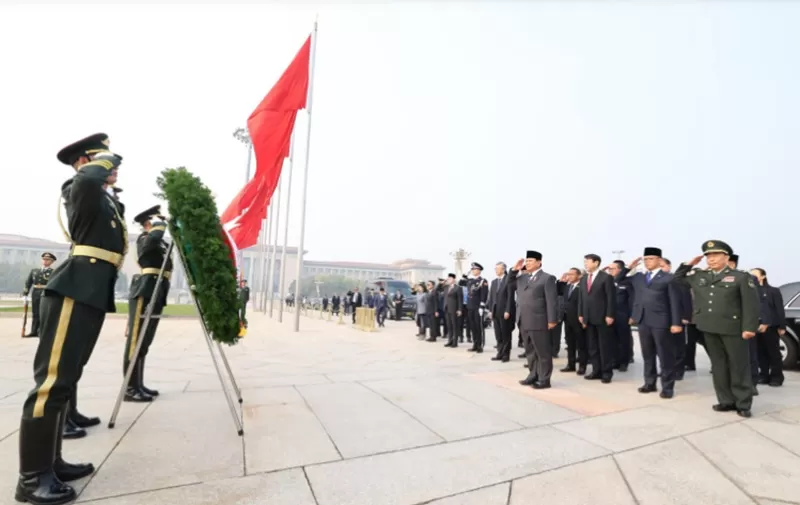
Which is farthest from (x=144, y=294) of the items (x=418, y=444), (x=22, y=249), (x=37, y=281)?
(x=22, y=249)

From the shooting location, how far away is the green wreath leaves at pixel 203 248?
10.5 feet

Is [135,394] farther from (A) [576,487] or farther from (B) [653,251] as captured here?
(B) [653,251]

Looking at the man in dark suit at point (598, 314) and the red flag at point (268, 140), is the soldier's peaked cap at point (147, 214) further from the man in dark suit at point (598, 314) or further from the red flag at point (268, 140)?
the man in dark suit at point (598, 314)

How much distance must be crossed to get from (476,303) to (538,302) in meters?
4.22

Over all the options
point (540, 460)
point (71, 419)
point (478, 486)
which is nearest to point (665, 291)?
point (540, 460)

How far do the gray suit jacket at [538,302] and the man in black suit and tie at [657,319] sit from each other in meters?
1.17

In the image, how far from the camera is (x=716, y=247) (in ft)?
15.8

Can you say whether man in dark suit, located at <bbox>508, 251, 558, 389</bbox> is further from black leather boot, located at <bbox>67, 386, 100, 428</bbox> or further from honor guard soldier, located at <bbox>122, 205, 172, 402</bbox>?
black leather boot, located at <bbox>67, 386, 100, 428</bbox>

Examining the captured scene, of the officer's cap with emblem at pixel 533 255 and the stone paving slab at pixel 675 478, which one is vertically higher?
the officer's cap with emblem at pixel 533 255

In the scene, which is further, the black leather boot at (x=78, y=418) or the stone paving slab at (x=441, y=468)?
the black leather boot at (x=78, y=418)

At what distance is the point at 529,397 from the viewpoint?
15.7ft

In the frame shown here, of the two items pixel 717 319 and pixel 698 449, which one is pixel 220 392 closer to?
pixel 698 449

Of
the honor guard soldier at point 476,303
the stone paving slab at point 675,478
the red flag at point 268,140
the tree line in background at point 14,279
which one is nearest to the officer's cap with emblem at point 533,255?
the stone paving slab at point 675,478

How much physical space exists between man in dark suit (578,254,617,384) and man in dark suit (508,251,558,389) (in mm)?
1237
